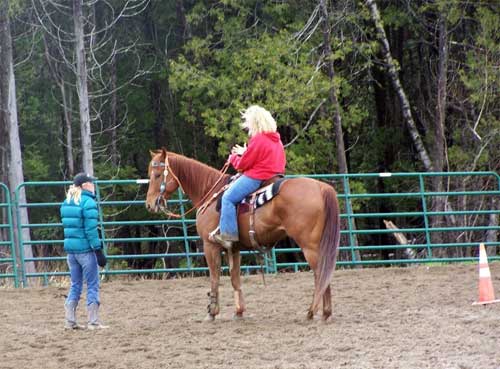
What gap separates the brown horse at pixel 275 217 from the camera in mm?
9758

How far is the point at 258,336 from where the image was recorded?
30.1 feet

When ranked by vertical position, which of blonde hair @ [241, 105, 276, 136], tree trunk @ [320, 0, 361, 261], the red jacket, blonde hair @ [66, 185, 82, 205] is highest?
tree trunk @ [320, 0, 361, 261]

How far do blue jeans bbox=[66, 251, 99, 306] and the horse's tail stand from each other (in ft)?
7.86

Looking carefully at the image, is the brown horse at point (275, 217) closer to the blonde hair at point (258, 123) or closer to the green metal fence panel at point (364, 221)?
the blonde hair at point (258, 123)

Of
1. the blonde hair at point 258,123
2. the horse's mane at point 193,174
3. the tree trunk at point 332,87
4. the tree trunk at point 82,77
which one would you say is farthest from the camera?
the tree trunk at point 332,87

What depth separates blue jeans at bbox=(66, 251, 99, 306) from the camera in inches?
400

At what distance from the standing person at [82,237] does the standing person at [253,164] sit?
1363 millimetres

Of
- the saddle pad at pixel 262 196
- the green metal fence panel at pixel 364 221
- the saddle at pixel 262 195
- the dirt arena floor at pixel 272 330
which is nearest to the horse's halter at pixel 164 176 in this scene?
the saddle at pixel 262 195

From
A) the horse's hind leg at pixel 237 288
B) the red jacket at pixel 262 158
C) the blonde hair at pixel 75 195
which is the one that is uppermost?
the red jacket at pixel 262 158

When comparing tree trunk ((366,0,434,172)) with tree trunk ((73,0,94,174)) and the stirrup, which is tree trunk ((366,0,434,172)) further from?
the stirrup

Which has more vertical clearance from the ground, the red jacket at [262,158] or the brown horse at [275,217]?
the red jacket at [262,158]

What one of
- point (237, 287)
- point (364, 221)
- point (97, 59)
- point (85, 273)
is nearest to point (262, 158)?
point (237, 287)

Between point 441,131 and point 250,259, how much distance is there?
22.4ft

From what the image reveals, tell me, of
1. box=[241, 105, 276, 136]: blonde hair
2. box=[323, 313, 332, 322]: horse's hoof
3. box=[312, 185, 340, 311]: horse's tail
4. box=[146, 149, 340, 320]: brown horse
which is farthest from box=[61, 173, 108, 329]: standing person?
box=[323, 313, 332, 322]: horse's hoof
